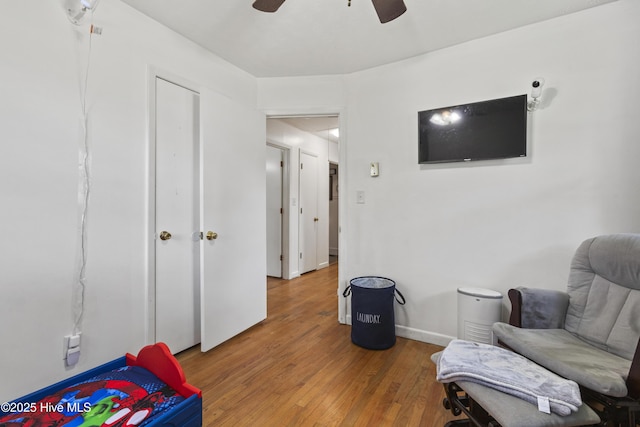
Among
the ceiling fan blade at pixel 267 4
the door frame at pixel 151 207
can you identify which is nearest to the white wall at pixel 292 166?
the door frame at pixel 151 207

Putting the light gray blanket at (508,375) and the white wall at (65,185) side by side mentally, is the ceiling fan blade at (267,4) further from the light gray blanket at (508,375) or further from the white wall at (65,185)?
the light gray blanket at (508,375)

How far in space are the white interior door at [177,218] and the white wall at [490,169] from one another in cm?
92

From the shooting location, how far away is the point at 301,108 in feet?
9.33

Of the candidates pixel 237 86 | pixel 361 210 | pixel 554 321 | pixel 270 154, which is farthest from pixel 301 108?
pixel 554 321

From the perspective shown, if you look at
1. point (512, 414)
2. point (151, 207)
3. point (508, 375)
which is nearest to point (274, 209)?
point (151, 207)

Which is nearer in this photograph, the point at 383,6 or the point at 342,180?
the point at 383,6

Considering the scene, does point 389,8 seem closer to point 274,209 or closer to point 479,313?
point 479,313

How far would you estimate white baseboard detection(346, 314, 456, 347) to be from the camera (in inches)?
Answer: 94.0

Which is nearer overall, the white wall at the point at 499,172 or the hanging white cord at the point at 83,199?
the hanging white cord at the point at 83,199

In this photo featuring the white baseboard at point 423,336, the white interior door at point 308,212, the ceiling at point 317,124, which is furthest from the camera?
the white interior door at point 308,212

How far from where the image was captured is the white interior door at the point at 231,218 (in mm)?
2283

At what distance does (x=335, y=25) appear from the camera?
2059 millimetres

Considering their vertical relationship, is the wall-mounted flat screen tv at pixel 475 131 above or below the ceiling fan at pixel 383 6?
below

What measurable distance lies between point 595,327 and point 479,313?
614 mm
